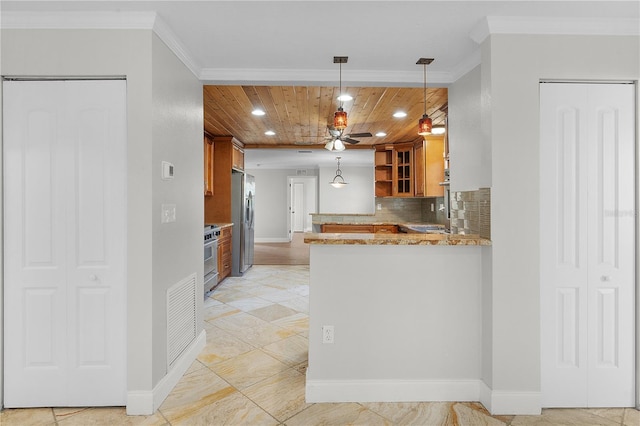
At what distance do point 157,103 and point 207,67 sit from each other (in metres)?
0.85

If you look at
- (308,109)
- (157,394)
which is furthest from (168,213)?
(308,109)

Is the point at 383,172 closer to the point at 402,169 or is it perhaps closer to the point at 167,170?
the point at 402,169

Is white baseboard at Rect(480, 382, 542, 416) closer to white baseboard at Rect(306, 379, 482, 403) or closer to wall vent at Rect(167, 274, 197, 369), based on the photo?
white baseboard at Rect(306, 379, 482, 403)

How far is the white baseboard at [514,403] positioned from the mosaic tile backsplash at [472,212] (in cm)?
98

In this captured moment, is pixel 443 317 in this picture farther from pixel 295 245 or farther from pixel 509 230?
pixel 295 245

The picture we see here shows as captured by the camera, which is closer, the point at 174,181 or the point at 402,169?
the point at 174,181

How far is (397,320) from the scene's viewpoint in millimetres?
2281

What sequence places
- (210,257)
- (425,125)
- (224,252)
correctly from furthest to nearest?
1. (224,252)
2. (210,257)
3. (425,125)

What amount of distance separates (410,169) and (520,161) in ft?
13.7

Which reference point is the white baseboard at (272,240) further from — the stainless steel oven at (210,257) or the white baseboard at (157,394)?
the white baseboard at (157,394)

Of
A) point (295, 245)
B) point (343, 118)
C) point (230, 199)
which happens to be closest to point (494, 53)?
point (343, 118)

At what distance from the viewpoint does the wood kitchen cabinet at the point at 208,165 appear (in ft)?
18.0

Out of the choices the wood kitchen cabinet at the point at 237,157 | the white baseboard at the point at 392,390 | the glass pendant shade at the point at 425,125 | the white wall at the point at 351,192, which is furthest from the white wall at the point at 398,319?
the white wall at the point at 351,192

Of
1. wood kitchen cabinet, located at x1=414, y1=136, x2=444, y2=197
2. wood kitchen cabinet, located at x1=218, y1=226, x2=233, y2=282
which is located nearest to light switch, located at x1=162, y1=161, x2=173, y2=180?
wood kitchen cabinet, located at x1=218, y1=226, x2=233, y2=282
